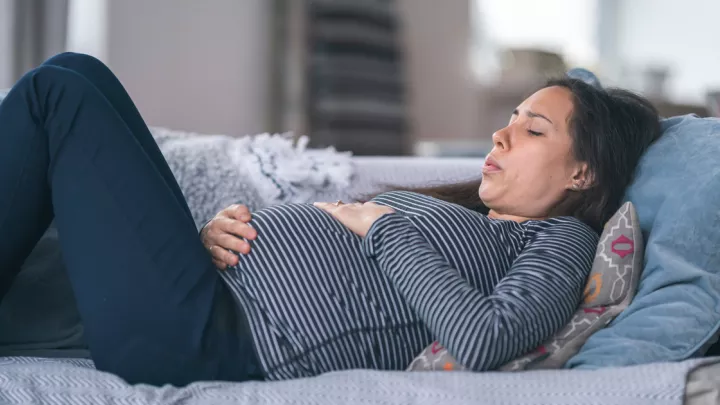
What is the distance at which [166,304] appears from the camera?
109 centimetres

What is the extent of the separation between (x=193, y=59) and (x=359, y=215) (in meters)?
2.36

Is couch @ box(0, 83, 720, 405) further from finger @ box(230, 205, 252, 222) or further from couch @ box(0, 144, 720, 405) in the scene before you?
finger @ box(230, 205, 252, 222)

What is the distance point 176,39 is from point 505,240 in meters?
2.39

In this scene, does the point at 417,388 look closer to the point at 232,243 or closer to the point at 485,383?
the point at 485,383

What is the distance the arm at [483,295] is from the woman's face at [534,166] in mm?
155

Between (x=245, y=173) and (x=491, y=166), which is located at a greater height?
(x=491, y=166)

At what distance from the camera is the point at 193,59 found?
3377 millimetres

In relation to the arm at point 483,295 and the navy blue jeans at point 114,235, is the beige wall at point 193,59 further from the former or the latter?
the arm at point 483,295

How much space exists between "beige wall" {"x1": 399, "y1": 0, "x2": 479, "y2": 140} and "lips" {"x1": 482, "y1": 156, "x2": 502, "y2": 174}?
3.17m

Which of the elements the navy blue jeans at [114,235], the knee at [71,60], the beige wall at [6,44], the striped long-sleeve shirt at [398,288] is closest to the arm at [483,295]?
the striped long-sleeve shirt at [398,288]

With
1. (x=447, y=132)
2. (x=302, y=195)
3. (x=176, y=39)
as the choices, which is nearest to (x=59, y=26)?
(x=176, y=39)

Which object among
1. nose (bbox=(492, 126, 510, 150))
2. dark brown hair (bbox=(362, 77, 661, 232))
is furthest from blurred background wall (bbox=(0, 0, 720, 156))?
nose (bbox=(492, 126, 510, 150))

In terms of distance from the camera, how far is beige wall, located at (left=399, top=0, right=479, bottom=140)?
4.53 metres

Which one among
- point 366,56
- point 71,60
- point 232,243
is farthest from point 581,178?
point 366,56
